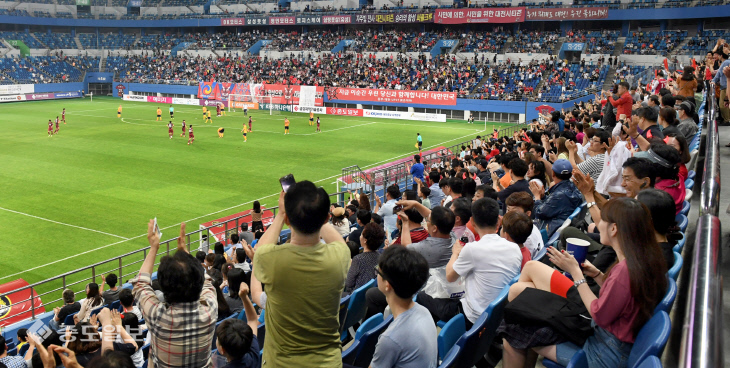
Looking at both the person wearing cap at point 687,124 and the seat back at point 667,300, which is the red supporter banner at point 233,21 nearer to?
the person wearing cap at point 687,124

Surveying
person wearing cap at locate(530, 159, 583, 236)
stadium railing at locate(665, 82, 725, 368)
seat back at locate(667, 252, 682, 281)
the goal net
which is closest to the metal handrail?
stadium railing at locate(665, 82, 725, 368)

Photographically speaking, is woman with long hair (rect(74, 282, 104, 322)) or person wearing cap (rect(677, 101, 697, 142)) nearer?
woman with long hair (rect(74, 282, 104, 322))

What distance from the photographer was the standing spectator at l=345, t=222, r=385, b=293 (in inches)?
267

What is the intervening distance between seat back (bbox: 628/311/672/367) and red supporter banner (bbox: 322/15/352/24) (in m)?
66.7

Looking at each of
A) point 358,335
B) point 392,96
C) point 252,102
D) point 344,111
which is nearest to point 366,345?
point 358,335

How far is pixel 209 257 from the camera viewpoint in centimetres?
1047

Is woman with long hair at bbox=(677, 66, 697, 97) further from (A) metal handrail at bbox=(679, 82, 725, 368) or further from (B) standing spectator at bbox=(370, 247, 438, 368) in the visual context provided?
(B) standing spectator at bbox=(370, 247, 438, 368)

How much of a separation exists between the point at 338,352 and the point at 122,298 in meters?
5.22

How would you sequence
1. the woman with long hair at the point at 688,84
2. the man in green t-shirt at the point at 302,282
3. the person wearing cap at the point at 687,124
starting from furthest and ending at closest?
the woman with long hair at the point at 688,84 → the person wearing cap at the point at 687,124 → the man in green t-shirt at the point at 302,282

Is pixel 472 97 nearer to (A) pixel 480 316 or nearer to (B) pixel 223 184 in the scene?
(B) pixel 223 184

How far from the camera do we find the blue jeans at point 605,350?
4.04m

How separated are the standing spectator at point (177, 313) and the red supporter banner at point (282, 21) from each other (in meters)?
70.4

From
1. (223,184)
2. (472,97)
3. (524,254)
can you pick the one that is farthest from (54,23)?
(524,254)

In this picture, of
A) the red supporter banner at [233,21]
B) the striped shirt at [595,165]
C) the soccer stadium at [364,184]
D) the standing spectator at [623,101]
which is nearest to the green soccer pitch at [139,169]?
the soccer stadium at [364,184]
